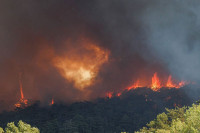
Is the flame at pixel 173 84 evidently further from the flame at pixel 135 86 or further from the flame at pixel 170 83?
the flame at pixel 135 86

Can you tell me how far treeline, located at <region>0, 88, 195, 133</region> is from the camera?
96.9 m

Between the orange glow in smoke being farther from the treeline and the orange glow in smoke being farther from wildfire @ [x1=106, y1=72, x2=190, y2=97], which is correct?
the treeline

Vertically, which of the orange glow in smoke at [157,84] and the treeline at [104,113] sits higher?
the orange glow in smoke at [157,84]

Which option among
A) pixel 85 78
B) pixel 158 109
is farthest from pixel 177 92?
pixel 85 78

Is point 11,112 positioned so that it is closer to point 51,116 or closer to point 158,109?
point 51,116

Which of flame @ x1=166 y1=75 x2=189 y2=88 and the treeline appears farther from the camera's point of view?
flame @ x1=166 y1=75 x2=189 y2=88

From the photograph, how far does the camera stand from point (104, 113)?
117500 mm

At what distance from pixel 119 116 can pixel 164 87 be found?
40283 millimetres

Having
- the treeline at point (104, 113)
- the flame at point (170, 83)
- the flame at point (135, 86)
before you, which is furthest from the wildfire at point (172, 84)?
the flame at point (135, 86)

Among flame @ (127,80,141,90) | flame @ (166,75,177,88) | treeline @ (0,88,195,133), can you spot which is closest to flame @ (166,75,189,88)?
flame @ (166,75,177,88)

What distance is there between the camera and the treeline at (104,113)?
318 feet

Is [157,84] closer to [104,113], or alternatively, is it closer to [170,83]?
[170,83]

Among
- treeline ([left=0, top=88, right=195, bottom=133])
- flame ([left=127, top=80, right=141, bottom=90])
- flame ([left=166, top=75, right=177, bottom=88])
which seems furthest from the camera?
flame ([left=166, top=75, right=177, bottom=88])

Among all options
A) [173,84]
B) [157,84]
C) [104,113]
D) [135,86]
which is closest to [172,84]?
[173,84]
